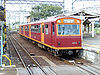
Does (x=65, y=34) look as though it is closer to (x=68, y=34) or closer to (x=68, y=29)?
(x=68, y=34)

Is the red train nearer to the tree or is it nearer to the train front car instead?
the train front car

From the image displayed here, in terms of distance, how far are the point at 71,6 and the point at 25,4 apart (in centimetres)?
853

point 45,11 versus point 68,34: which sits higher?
point 45,11

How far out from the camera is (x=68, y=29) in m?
11.9

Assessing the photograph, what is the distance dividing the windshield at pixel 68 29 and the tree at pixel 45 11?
64.1 feet

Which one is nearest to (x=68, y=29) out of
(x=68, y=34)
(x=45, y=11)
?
(x=68, y=34)

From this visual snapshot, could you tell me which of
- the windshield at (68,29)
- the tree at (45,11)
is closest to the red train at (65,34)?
the windshield at (68,29)

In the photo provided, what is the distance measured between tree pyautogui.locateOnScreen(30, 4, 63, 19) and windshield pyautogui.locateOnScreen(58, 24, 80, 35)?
19.5 meters

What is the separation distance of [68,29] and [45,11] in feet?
67.2

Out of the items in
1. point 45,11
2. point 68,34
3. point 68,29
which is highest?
point 45,11

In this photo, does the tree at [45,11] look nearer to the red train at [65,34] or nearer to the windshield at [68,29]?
the red train at [65,34]

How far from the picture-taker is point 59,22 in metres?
11.6

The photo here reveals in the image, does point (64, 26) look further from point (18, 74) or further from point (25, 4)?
point (25, 4)

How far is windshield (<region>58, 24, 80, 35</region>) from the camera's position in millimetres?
11703
